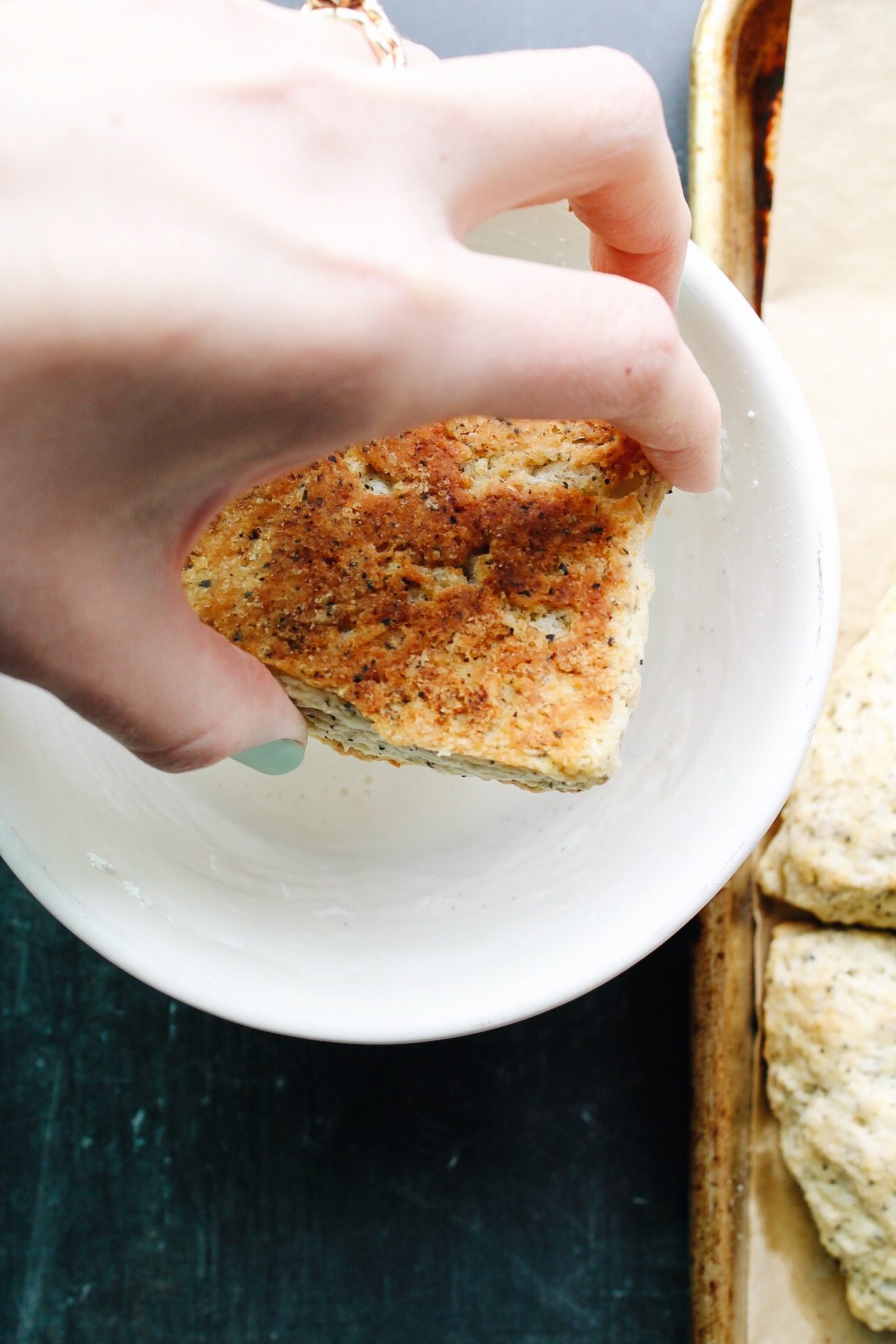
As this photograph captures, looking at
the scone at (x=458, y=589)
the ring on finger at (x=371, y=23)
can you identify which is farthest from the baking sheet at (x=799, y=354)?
the ring on finger at (x=371, y=23)

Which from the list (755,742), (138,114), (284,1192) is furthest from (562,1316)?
(138,114)

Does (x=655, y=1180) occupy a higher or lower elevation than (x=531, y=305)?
lower

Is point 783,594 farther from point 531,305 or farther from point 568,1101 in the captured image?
point 568,1101

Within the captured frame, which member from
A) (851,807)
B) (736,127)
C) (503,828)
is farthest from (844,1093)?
(736,127)

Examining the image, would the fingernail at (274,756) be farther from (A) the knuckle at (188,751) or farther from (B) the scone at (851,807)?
(B) the scone at (851,807)

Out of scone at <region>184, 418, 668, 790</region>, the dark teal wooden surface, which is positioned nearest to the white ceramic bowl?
scone at <region>184, 418, 668, 790</region>
